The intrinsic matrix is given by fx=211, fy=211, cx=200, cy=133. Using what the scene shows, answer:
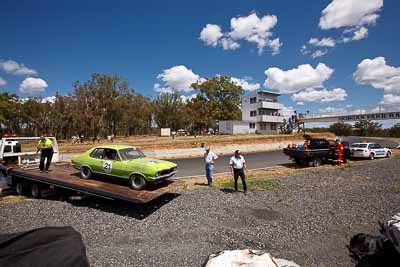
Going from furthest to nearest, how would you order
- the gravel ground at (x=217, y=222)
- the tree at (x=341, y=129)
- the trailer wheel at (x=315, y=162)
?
the tree at (x=341, y=129), the trailer wheel at (x=315, y=162), the gravel ground at (x=217, y=222)

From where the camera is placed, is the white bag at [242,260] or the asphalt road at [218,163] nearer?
the white bag at [242,260]

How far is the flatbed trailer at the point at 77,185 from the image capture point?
260 inches

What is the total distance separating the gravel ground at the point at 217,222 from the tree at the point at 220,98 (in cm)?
4214

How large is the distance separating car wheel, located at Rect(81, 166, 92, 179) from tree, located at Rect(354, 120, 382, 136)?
61152 mm

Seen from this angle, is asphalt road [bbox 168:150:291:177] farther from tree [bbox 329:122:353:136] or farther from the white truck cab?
tree [bbox 329:122:353:136]

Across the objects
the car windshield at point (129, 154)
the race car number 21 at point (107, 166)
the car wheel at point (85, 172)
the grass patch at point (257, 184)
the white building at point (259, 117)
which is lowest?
the grass patch at point (257, 184)

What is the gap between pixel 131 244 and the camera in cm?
488

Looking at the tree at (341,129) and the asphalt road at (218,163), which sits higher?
the tree at (341,129)

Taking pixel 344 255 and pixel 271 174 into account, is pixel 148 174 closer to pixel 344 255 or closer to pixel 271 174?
pixel 344 255

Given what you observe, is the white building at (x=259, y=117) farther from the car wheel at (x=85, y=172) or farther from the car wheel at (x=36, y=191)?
the car wheel at (x=36, y=191)

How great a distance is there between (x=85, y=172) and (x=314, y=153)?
46.4 ft

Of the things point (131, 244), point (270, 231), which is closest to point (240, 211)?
point (270, 231)

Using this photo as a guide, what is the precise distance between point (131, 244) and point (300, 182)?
862cm

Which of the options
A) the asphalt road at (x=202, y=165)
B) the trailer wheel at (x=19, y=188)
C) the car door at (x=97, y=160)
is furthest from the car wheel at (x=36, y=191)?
the asphalt road at (x=202, y=165)
